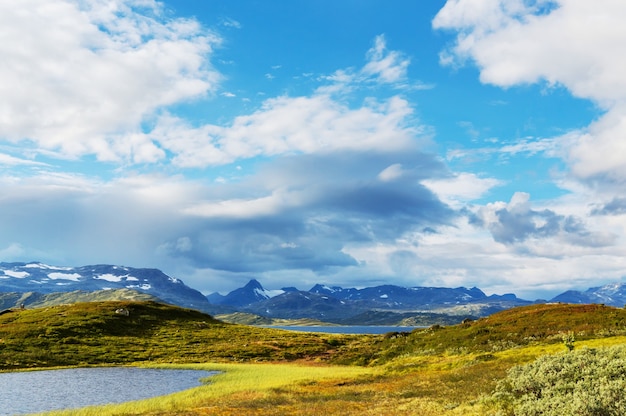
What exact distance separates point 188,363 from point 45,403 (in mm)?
42744

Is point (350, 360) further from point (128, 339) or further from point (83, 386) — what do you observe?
point (128, 339)

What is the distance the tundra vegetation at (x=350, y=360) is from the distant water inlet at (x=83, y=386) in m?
5.59

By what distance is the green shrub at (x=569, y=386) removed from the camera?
20.6m

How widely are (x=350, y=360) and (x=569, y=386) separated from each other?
63.6 metres

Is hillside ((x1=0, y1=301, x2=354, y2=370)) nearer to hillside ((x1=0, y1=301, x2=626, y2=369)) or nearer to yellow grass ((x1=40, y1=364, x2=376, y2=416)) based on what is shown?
hillside ((x1=0, y1=301, x2=626, y2=369))

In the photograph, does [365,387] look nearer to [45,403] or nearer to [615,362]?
[615,362]

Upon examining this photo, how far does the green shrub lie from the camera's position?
20578mm

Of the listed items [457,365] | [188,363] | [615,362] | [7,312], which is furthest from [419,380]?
[7,312]

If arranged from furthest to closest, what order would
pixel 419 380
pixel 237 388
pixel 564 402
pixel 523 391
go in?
pixel 237 388 < pixel 419 380 < pixel 523 391 < pixel 564 402

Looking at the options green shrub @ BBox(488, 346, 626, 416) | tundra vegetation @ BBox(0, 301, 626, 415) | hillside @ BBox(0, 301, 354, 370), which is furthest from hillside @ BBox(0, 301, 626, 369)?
green shrub @ BBox(488, 346, 626, 416)

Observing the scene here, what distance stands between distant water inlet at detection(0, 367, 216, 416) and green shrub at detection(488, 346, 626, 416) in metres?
37.7

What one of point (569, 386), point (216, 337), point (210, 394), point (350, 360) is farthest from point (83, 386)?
point (216, 337)

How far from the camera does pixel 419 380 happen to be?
149 feet

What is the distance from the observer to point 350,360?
3327 inches
